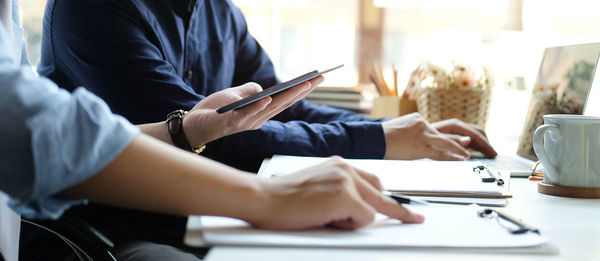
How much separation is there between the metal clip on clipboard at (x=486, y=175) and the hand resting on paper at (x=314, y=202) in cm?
→ 32

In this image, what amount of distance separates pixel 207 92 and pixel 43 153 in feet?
3.33

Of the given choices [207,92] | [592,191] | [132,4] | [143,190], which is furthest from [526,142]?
[143,190]

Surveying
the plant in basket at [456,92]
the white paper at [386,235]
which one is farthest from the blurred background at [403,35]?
the white paper at [386,235]

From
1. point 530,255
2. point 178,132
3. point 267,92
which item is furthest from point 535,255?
point 178,132

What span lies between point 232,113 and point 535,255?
54cm

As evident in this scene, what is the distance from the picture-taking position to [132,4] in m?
1.21

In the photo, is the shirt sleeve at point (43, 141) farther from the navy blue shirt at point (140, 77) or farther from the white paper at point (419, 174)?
the navy blue shirt at point (140, 77)

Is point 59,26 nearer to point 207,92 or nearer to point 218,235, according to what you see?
point 207,92

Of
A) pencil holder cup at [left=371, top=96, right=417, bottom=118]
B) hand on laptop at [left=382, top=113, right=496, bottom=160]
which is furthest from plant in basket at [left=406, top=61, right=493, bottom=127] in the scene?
hand on laptop at [left=382, top=113, right=496, bottom=160]

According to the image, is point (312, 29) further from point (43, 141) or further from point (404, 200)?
point (43, 141)

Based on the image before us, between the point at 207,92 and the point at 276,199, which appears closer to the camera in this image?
the point at 276,199

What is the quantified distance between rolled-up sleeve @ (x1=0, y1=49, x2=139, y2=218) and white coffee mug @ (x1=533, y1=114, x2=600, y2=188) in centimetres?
60

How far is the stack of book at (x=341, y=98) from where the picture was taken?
2.07 meters

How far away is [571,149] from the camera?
80 centimetres
